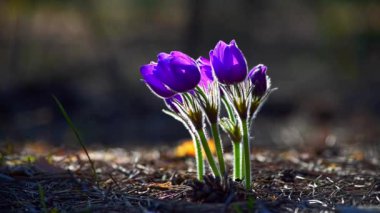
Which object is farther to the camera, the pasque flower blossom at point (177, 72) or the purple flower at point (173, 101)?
the purple flower at point (173, 101)

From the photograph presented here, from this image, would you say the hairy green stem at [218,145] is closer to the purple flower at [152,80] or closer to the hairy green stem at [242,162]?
the hairy green stem at [242,162]

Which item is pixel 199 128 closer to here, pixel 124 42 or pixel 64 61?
pixel 64 61

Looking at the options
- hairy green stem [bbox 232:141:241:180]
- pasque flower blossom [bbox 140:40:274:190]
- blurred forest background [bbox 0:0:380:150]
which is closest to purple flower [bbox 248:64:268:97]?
pasque flower blossom [bbox 140:40:274:190]

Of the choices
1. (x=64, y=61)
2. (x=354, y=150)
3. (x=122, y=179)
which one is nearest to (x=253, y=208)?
(x=122, y=179)

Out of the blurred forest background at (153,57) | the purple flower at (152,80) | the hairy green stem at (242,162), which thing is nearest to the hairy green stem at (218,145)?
the hairy green stem at (242,162)

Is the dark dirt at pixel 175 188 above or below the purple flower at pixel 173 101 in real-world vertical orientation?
below

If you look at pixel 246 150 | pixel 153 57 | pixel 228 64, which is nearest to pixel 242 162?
pixel 246 150

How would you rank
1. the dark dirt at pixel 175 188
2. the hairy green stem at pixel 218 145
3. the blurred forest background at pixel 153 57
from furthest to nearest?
A: the blurred forest background at pixel 153 57
the hairy green stem at pixel 218 145
the dark dirt at pixel 175 188
